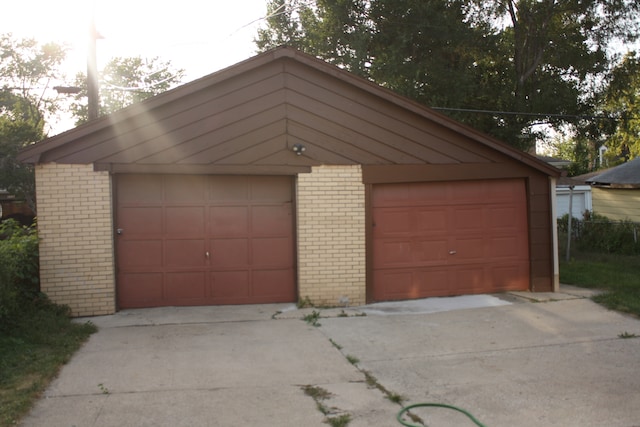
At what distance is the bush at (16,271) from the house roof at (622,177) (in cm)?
1785

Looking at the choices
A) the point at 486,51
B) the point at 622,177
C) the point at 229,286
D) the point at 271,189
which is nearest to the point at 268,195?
the point at 271,189

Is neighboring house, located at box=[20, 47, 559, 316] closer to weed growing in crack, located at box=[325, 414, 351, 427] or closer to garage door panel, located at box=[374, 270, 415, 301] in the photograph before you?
garage door panel, located at box=[374, 270, 415, 301]

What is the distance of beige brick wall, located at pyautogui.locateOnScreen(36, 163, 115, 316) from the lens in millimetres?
9641

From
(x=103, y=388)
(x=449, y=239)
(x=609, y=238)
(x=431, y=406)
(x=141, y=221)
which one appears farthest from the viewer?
(x=609, y=238)

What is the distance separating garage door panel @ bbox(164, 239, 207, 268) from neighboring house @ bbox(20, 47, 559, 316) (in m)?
0.02

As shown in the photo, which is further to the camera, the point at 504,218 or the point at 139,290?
the point at 504,218

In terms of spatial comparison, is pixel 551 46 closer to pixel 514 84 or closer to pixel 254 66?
pixel 514 84

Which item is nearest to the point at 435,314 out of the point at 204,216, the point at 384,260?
the point at 384,260

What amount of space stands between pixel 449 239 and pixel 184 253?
4.54 m

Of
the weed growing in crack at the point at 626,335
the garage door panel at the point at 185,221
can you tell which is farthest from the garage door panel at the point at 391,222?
the weed growing in crack at the point at 626,335

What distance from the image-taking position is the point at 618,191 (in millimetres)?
23594

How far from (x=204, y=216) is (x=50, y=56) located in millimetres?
38619

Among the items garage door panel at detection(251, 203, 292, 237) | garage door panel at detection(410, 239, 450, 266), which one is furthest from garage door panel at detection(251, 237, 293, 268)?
garage door panel at detection(410, 239, 450, 266)

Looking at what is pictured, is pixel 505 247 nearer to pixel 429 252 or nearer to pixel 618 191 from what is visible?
pixel 429 252
